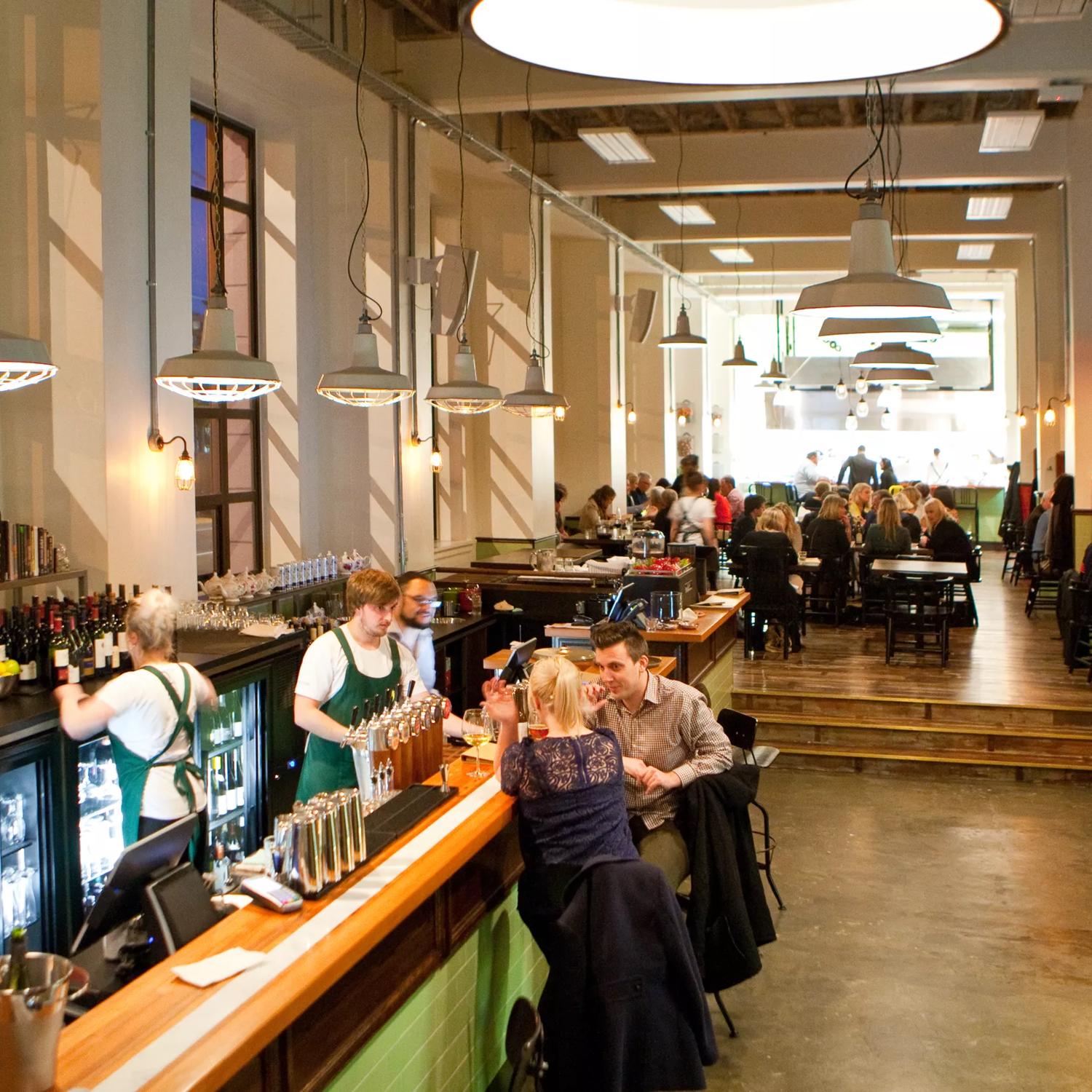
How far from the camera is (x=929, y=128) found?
482 inches

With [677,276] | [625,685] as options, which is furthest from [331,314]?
[677,276]

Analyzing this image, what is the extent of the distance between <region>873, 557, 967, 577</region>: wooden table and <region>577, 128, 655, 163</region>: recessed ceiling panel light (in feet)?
13.9

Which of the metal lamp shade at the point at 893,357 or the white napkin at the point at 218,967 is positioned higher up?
the metal lamp shade at the point at 893,357

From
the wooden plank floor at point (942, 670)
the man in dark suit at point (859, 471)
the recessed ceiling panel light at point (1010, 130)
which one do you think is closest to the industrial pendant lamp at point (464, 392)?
the wooden plank floor at point (942, 670)

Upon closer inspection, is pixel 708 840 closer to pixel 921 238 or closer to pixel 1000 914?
pixel 1000 914

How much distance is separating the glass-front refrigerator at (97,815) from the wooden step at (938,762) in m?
4.92

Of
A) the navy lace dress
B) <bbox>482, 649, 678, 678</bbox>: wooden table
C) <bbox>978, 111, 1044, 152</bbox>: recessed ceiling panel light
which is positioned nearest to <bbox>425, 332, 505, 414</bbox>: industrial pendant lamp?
<bbox>482, 649, 678, 678</bbox>: wooden table

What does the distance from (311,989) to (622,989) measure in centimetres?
98

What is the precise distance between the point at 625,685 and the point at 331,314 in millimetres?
5576

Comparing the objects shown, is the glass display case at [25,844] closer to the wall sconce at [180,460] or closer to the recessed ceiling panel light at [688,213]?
the wall sconce at [180,460]

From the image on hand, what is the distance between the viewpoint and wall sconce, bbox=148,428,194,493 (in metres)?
6.10

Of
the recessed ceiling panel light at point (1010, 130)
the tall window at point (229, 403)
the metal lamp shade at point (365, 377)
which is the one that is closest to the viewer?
the metal lamp shade at point (365, 377)

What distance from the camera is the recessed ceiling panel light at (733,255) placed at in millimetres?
17734

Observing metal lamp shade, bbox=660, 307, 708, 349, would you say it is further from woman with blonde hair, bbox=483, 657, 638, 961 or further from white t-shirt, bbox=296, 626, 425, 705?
woman with blonde hair, bbox=483, 657, 638, 961
